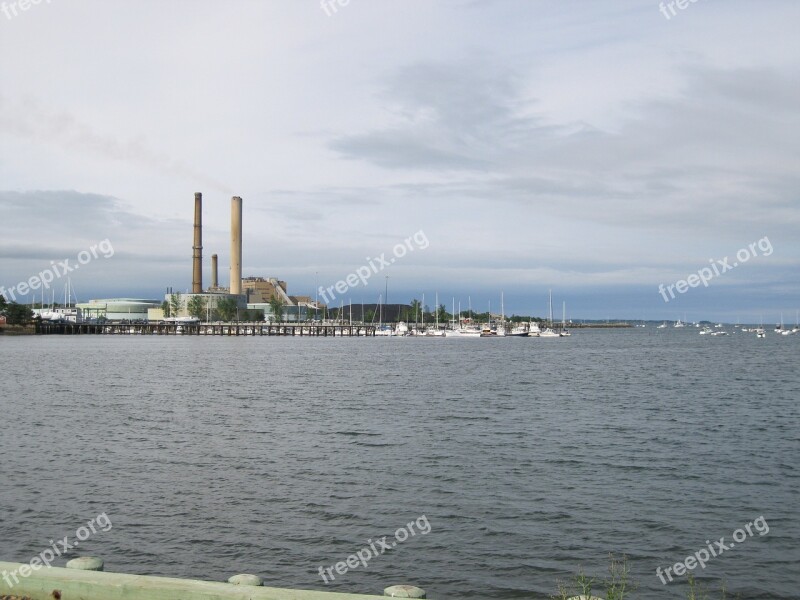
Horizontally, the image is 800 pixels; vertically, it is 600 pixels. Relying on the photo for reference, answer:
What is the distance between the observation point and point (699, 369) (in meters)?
87.9

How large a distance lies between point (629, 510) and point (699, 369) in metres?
72.4

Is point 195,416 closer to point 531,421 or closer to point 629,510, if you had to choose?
point 531,421

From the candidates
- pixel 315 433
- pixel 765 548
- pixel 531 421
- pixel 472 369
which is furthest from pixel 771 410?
pixel 472 369
